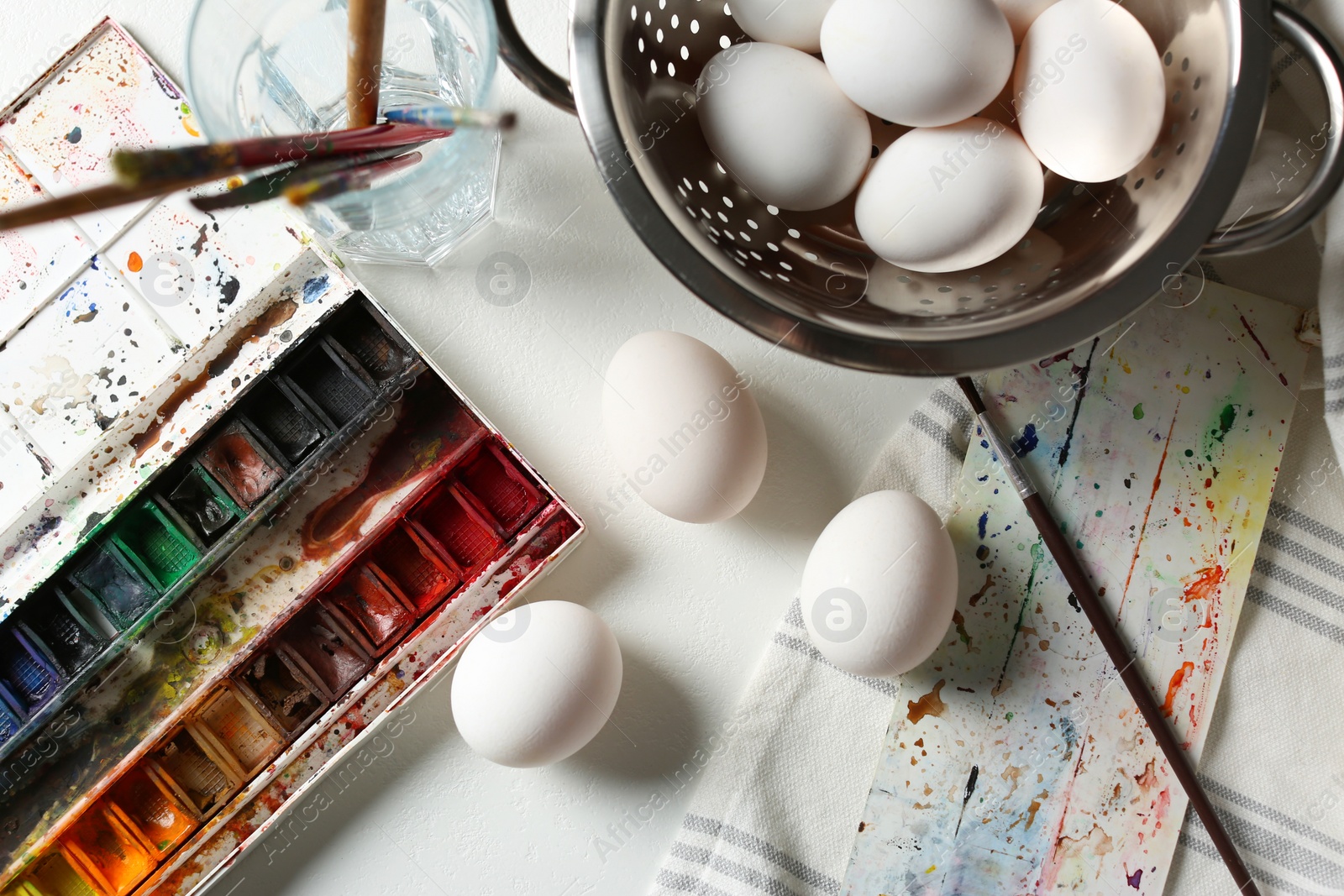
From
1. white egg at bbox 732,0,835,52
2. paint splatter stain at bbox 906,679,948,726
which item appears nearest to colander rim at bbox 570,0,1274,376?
white egg at bbox 732,0,835,52

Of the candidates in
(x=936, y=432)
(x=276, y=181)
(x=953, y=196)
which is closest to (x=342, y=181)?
(x=276, y=181)

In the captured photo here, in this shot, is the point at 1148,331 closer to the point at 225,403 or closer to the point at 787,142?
the point at 787,142

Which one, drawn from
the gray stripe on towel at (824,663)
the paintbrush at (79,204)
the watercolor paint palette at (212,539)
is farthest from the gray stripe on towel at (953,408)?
the paintbrush at (79,204)

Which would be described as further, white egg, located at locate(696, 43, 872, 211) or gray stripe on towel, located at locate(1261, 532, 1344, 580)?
gray stripe on towel, located at locate(1261, 532, 1344, 580)

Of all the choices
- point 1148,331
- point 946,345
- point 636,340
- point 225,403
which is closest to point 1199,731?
point 1148,331

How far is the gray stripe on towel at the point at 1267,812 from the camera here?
2.48 feet

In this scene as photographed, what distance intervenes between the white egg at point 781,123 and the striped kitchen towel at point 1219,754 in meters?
0.27

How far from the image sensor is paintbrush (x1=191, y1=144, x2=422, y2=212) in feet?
1.80

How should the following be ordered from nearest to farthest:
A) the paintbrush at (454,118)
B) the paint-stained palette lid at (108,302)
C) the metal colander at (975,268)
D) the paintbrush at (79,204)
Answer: the paintbrush at (79,204) < the metal colander at (975,268) < the paintbrush at (454,118) < the paint-stained palette lid at (108,302)

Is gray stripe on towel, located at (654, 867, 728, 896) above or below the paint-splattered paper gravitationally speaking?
above

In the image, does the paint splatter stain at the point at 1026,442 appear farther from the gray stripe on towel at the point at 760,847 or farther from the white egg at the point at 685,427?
the gray stripe on towel at the point at 760,847

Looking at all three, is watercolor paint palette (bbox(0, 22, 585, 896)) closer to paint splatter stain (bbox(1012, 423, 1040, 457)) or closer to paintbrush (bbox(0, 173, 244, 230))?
paintbrush (bbox(0, 173, 244, 230))

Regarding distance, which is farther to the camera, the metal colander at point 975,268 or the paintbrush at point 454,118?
the paintbrush at point 454,118

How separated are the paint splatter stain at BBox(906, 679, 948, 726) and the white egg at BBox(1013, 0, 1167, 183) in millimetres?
411
